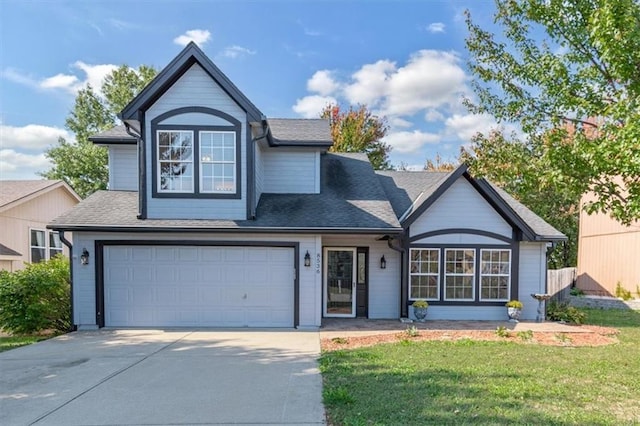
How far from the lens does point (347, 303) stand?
11750 mm

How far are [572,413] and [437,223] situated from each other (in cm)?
740

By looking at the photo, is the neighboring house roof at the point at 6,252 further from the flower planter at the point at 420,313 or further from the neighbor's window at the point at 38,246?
the flower planter at the point at 420,313

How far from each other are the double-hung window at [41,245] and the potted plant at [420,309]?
16427 mm

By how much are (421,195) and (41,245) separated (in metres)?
17.6

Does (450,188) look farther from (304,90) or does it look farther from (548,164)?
(304,90)

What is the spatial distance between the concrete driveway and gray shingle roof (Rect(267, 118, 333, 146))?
19.5 feet

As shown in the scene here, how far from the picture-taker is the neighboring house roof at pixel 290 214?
A: 9.68 m

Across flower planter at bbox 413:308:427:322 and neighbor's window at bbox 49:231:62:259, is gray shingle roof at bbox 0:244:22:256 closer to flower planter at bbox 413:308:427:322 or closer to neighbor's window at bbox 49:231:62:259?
neighbor's window at bbox 49:231:62:259

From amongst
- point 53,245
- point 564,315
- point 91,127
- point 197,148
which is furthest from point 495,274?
point 91,127

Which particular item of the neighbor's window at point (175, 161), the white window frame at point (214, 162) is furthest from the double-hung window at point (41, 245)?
the white window frame at point (214, 162)

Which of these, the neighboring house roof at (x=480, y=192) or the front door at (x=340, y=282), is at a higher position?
the neighboring house roof at (x=480, y=192)

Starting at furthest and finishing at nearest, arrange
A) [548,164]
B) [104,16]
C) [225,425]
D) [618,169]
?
[104,16] < [548,164] < [618,169] < [225,425]

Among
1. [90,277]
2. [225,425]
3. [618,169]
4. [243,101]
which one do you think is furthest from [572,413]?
[90,277]

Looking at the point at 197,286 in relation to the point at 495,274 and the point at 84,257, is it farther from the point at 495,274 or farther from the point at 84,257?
the point at 495,274
